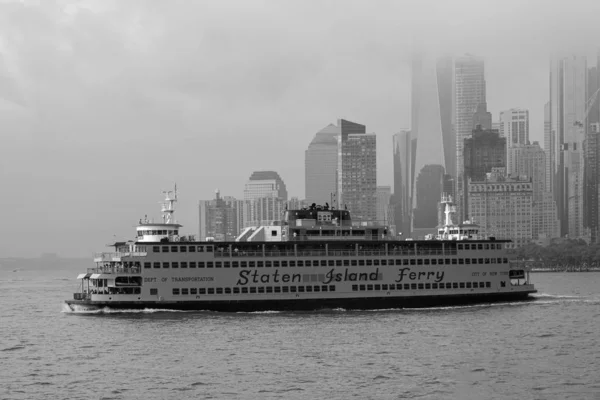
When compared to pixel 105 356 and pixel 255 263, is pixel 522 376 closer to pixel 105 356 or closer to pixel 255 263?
pixel 105 356

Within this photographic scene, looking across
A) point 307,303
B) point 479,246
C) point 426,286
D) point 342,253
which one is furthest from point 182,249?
point 479,246

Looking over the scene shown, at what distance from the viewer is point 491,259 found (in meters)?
72.7

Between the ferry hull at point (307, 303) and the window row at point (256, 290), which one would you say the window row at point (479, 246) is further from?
the window row at point (256, 290)

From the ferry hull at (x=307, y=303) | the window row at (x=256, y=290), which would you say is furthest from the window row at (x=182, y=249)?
the ferry hull at (x=307, y=303)

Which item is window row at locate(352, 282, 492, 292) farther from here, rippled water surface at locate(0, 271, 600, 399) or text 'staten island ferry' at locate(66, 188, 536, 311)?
rippled water surface at locate(0, 271, 600, 399)

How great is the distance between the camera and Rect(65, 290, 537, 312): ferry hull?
214 ft

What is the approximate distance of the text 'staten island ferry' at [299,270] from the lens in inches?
2586

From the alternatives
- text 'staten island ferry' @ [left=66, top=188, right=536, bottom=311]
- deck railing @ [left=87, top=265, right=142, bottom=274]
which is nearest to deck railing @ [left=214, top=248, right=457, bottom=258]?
text 'staten island ferry' @ [left=66, top=188, right=536, bottom=311]

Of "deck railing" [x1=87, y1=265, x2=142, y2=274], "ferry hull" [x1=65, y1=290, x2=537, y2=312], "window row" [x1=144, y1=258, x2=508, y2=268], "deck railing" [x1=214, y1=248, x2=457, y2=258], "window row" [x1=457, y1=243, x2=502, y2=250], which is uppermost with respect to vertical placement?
"window row" [x1=457, y1=243, x2=502, y2=250]

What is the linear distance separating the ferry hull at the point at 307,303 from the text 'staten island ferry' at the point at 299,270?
7 cm

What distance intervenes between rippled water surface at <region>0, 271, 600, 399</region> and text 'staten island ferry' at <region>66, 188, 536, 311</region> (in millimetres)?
1384

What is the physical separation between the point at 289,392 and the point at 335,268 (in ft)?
98.6

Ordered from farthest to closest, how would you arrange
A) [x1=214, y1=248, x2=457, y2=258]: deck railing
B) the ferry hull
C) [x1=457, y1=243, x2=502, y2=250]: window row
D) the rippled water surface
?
1. [x1=457, y1=243, x2=502, y2=250]: window row
2. [x1=214, y1=248, x2=457, y2=258]: deck railing
3. the ferry hull
4. the rippled water surface

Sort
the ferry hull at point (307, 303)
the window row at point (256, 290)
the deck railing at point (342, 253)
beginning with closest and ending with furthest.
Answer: the ferry hull at point (307, 303) < the window row at point (256, 290) < the deck railing at point (342, 253)
